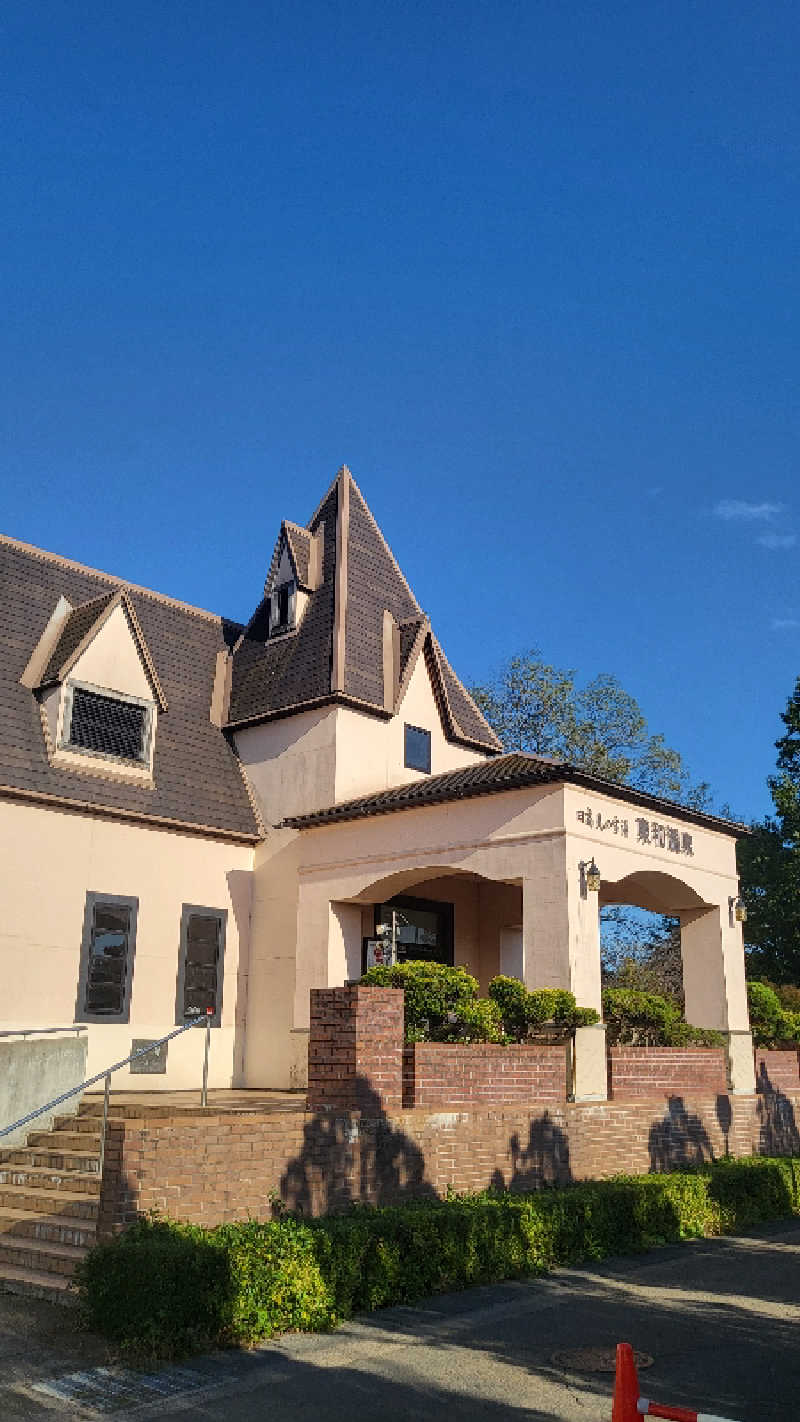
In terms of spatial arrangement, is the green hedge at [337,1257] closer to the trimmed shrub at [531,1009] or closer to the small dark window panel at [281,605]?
the trimmed shrub at [531,1009]

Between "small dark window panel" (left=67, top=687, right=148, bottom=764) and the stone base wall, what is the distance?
8530 mm

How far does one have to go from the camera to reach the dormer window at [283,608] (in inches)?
847

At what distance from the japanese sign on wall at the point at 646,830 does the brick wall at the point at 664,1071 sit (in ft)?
10.3

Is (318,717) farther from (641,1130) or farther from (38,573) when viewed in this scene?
(641,1130)

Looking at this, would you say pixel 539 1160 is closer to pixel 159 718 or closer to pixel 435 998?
pixel 435 998

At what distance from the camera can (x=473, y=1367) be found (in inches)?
302

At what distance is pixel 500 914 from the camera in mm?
21250

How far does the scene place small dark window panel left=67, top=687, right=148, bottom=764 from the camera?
57.8 feet

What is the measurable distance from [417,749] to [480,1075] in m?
8.82

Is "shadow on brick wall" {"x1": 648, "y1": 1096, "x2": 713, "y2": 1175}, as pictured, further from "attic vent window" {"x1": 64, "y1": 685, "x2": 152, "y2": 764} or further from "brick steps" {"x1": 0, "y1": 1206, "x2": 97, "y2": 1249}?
"attic vent window" {"x1": 64, "y1": 685, "x2": 152, "y2": 764}

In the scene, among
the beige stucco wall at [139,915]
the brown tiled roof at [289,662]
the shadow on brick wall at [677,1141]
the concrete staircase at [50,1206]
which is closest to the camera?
the concrete staircase at [50,1206]

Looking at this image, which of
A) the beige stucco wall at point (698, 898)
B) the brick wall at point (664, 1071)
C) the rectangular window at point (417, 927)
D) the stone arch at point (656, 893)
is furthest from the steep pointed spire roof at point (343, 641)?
the brick wall at point (664, 1071)

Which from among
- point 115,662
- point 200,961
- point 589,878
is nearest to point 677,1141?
point 589,878

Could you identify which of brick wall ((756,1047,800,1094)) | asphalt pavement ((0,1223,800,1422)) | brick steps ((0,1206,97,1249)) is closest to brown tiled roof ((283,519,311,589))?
brick wall ((756,1047,800,1094))
